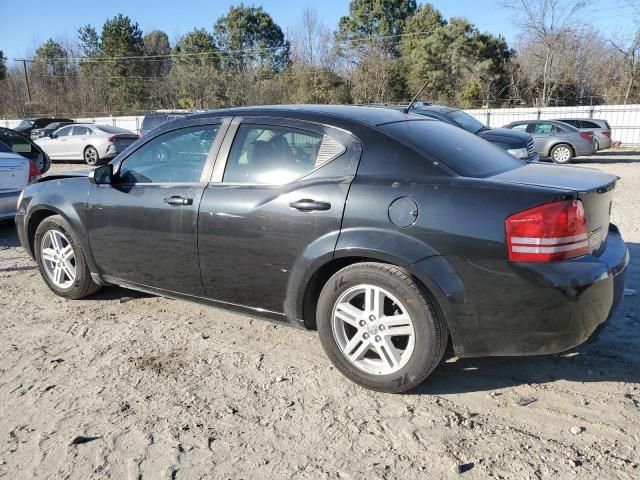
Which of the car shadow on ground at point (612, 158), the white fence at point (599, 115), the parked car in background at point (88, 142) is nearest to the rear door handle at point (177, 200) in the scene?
the parked car in background at point (88, 142)

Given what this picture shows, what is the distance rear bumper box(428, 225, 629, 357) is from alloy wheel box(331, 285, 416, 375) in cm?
30

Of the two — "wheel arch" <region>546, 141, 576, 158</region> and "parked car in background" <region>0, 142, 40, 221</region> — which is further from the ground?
"parked car in background" <region>0, 142, 40, 221</region>

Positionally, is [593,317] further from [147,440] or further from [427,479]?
[147,440]

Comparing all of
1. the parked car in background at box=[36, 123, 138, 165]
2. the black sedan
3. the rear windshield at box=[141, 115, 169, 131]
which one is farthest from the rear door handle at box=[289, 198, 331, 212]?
the parked car in background at box=[36, 123, 138, 165]

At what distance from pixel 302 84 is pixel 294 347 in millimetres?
34371

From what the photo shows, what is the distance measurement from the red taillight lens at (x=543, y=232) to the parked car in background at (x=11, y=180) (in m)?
6.51

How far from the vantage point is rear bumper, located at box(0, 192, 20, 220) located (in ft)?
22.7

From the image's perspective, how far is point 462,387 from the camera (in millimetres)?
3117

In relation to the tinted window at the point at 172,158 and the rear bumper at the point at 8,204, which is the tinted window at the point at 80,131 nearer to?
the rear bumper at the point at 8,204

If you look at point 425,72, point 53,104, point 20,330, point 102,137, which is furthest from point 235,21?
point 20,330

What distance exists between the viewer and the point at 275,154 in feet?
11.3

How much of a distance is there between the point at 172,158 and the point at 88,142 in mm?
16427

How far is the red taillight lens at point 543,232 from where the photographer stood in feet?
8.47

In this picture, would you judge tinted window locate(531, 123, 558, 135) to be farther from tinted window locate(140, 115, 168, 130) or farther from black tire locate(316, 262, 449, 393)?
black tire locate(316, 262, 449, 393)
